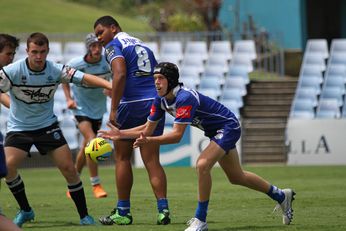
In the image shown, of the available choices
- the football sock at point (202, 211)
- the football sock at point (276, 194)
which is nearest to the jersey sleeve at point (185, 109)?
the football sock at point (202, 211)

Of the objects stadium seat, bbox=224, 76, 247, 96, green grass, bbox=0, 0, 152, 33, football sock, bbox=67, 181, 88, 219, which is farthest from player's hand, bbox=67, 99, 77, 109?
green grass, bbox=0, 0, 152, 33

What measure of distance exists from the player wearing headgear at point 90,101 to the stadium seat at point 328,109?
10.2 metres

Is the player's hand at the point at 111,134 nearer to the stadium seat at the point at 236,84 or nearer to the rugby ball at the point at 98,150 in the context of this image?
the rugby ball at the point at 98,150

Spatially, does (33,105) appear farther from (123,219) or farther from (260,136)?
(260,136)

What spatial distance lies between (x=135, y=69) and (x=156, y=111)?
982 mm

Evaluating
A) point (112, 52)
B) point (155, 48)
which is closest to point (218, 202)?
point (112, 52)

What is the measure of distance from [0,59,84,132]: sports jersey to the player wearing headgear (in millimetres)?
4166

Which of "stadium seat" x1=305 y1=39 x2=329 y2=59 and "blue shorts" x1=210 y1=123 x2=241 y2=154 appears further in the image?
"stadium seat" x1=305 y1=39 x2=329 y2=59

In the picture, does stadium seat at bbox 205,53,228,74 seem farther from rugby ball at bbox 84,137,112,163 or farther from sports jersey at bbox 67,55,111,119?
rugby ball at bbox 84,137,112,163

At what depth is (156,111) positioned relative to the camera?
1189 centimetres

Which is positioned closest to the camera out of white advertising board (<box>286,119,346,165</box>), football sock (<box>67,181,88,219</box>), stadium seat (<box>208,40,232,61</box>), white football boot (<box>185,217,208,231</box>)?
white football boot (<box>185,217,208,231</box>)

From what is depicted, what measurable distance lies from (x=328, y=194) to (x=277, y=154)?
10115 millimetres

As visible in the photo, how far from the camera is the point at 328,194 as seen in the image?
A: 1642cm

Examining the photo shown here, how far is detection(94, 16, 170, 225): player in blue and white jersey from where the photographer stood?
12547 millimetres
